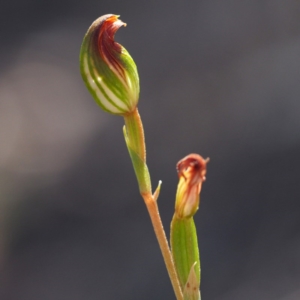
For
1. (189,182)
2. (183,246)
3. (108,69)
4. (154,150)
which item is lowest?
(154,150)

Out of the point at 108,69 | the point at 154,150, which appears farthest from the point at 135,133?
the point at 154,150

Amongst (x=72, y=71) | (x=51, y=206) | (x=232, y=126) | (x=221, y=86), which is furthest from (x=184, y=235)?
(x=72, y=71)

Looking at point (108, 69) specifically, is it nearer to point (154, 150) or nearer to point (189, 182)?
point (189, 182)

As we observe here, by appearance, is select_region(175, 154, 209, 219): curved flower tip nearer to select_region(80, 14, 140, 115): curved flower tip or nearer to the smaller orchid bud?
the smaller orchid bud

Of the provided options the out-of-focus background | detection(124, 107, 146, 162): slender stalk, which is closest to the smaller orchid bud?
detection(124, 107, 146, 162): slender stalk

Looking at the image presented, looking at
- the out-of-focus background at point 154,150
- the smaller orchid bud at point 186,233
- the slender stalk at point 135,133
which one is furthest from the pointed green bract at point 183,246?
the out-of-focus background at point 154,150

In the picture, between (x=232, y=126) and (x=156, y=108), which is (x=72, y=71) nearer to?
(x=156, y=108)
